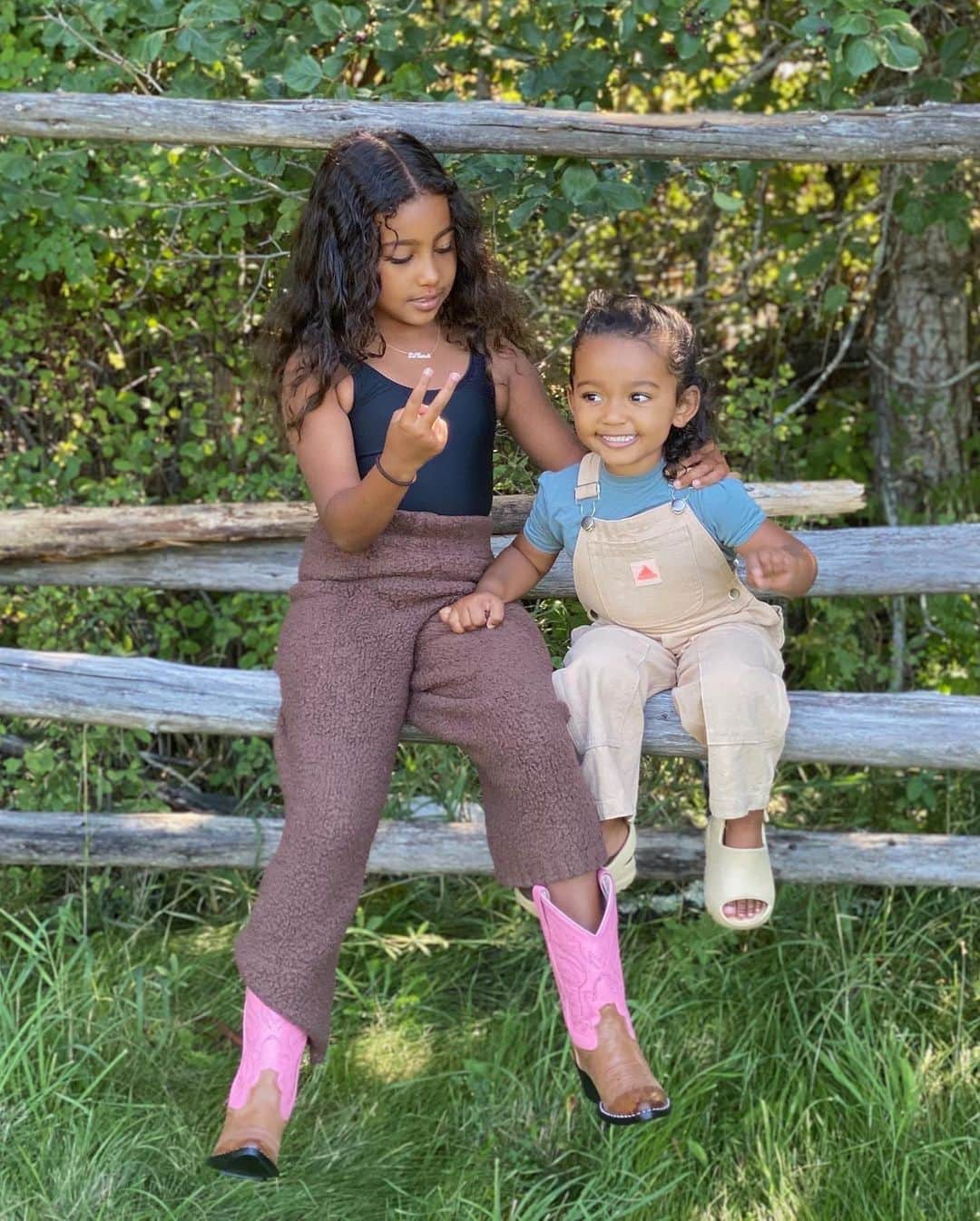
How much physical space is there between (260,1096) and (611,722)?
A: 0.84 metres

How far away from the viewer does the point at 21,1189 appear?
2.51 metres

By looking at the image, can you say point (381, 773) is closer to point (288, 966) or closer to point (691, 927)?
point (288, 966)

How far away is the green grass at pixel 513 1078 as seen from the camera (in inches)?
103

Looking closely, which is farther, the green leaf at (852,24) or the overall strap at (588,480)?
the green leaf at (852,24)

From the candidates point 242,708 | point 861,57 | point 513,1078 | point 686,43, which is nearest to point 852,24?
point 861,57

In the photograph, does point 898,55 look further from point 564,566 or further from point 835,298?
point 564,566

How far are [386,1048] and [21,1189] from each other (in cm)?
88

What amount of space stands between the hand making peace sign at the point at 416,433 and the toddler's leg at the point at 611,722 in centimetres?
48

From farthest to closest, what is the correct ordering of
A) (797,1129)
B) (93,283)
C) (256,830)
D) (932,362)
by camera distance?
(932,362) → (93,283) → (256,830) → (797,1129)

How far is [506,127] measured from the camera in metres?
2.71

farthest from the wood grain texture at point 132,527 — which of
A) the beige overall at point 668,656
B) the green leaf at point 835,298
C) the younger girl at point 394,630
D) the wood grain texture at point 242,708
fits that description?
the beige overall at point 668,656

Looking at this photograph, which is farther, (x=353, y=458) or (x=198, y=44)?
(x=198, y=44)

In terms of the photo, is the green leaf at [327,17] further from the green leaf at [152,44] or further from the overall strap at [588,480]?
the overall strap at [588,480]

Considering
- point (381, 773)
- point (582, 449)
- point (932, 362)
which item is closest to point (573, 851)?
point (381, 773)
